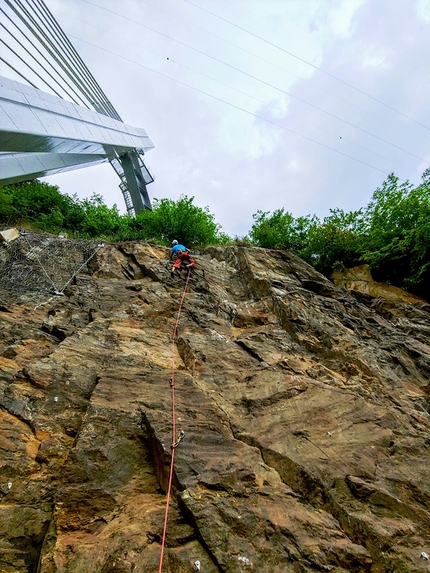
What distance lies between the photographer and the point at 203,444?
3854 mm

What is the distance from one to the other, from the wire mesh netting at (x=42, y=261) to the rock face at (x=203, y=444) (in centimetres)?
78

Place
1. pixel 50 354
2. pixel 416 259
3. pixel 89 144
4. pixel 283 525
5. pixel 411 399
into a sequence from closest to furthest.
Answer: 1. pixel 283 525
2. pixel 50 354
3. pixel 411 399
4. pixel 416 259
5. pixel 89 144

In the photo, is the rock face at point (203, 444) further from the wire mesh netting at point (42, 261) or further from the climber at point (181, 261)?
the climber at point (181, 261)

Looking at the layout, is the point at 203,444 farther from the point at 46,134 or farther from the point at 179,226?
the point at 179,226

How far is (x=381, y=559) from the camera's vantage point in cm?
297

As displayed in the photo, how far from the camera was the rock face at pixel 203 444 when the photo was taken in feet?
9.48

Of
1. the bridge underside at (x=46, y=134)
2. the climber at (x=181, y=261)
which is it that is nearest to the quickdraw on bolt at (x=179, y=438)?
the climber at (x=181, y=261)

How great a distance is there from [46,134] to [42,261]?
496 cm

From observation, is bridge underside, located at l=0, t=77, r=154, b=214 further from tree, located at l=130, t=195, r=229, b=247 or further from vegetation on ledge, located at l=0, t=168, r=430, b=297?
tree, located at l=130, t=195, r=229, b=247

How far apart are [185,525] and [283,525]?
0.99 metres

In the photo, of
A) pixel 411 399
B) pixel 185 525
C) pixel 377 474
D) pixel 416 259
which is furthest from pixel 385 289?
pixel 185 525

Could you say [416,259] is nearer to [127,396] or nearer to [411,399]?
[411,399]

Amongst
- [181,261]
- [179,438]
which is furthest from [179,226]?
[179,438]

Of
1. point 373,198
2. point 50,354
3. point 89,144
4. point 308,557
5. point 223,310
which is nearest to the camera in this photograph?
point 308,557
